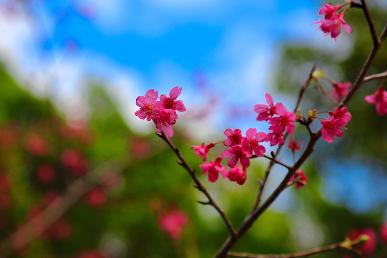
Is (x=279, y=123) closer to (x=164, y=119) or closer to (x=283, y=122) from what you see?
(x=283, y=122)

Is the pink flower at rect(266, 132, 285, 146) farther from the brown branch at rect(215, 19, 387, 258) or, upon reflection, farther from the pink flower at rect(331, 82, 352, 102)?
the pink flower at rect(331, 82, 352, 102)

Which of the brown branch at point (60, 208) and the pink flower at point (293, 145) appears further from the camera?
the brown branch at point (60, 208)

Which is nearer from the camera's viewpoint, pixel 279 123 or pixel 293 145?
pixel 279 123

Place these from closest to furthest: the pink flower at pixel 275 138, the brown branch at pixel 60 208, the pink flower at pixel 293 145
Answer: the pink flower at pixel 275 138 → the pink flower at pixel 293 145 → the brown branch at pixel 60 208

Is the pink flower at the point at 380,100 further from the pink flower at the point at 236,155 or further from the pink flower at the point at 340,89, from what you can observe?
the pink flower at the point at 236,155

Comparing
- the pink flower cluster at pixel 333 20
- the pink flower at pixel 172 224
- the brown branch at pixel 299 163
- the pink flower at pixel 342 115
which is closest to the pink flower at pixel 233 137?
the brown branch at pixel 299 163

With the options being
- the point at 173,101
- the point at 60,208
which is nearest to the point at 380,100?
the point at 173,101

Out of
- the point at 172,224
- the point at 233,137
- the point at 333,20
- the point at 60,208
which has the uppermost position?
the point at 60,208
